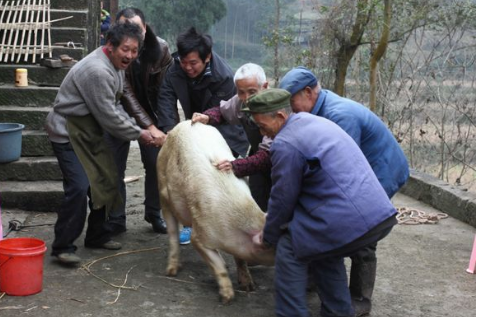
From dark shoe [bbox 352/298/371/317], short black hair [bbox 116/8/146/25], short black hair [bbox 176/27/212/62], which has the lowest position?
dark shoe [bbox 352/298/371/317]

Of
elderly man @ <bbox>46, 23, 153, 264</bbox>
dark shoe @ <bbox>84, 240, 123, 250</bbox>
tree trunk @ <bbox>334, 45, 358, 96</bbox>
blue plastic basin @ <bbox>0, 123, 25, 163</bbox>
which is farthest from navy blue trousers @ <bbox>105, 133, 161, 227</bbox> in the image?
tree trunk @ <bbox>334, 45, 358, 96</bbox>

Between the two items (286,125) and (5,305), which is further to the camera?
(5,305)

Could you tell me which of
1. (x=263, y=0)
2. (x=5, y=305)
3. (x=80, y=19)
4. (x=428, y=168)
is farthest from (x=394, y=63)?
(x=263, y=0)

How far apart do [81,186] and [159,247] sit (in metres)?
1.03

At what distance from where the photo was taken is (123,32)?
532cm

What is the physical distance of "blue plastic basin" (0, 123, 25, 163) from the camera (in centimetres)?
707

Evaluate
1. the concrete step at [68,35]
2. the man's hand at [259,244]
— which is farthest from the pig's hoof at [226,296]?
the concrete step at [68,35]

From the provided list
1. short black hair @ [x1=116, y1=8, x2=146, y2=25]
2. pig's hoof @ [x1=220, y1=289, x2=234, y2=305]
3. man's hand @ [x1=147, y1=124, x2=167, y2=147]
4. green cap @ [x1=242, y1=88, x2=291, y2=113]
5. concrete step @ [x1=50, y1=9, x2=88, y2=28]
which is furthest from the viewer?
concrete step @ [x1=50, y1=9, x2=88, y2=28]

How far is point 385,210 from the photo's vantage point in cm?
409

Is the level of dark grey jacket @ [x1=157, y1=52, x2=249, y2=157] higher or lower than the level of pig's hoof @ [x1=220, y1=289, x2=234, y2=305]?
higher

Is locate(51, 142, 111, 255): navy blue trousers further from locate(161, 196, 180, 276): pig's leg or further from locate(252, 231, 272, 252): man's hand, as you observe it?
locate(252, 231, 272, 252): man's hand

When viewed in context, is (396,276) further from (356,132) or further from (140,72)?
(140,72)

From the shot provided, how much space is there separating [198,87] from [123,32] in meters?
0.91

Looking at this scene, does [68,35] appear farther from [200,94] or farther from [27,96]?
[200,94]
